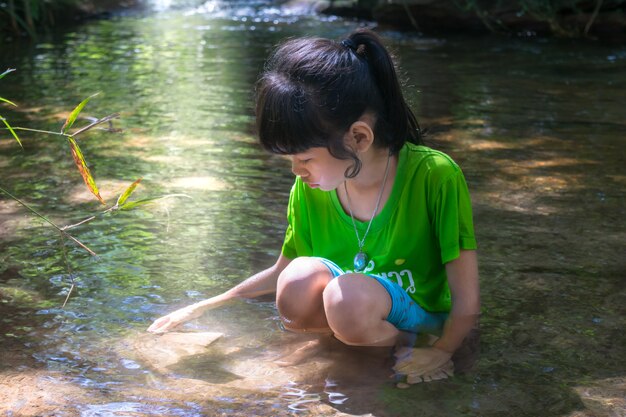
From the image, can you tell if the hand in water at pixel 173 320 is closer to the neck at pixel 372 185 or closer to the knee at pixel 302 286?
the knee at pixel 302 286

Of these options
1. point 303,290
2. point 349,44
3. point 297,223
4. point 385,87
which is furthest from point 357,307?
point 349,44

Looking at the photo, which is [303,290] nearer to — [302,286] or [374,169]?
[302,286]

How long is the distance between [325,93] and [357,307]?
0.52 meters

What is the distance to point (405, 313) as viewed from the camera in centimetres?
239

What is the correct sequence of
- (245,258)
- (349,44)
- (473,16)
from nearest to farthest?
(349,44), (245,258), (473,16)

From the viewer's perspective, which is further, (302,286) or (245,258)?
(245,258)

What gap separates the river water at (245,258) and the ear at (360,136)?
0.54 metres

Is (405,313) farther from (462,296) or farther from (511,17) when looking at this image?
(511,17)

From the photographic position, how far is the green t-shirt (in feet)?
7.55

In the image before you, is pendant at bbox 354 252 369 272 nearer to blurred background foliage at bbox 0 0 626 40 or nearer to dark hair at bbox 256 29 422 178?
dark hair at bbox 256 29 422 178

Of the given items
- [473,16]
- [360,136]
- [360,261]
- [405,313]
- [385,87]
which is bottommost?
[473,16]

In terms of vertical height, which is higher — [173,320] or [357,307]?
[357,307]

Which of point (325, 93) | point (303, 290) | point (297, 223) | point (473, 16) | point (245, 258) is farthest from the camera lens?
point (473, 16)

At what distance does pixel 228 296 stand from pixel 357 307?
0.56 m
